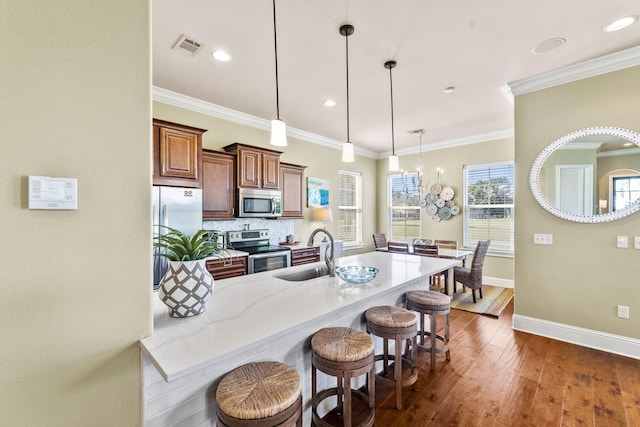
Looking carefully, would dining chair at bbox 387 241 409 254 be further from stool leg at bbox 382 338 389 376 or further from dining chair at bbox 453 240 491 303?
stool leg at bbox 382 338 389 376

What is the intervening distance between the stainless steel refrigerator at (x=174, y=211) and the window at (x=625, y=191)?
455 cm

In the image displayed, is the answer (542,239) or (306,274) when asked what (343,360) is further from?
(542,239)

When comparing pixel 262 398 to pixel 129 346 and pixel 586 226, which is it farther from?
pixel 586 226

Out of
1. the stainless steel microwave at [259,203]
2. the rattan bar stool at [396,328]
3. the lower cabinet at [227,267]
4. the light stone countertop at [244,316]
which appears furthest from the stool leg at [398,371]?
the stainless steel microwave at [259,203]

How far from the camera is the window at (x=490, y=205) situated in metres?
5.15

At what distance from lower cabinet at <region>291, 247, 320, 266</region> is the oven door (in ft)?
0.50

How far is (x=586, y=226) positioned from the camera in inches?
112

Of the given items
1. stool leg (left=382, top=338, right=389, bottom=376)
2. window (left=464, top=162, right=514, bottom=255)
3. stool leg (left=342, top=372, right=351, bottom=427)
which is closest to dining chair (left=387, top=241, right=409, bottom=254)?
window (left=464, top=162, right=514, bottom=255)

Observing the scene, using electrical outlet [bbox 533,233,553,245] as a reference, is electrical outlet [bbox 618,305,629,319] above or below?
below

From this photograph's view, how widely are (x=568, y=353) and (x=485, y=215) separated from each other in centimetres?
315

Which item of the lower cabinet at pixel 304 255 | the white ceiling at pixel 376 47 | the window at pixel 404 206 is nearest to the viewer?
the white ceiling at pixel 376 47

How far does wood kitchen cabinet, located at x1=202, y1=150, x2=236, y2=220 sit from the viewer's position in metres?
3.56

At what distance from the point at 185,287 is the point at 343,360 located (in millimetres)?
899

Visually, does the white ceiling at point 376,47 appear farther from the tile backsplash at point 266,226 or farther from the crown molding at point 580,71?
the tile backsplash at point 266,226
